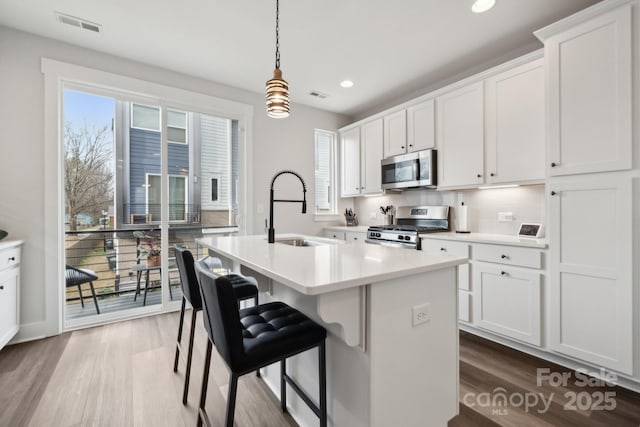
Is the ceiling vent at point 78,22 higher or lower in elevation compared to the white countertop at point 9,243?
higher

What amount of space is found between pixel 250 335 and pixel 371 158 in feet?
10.8

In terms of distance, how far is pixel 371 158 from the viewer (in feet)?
13.5

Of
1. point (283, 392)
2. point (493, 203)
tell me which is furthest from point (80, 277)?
point (493, 203)

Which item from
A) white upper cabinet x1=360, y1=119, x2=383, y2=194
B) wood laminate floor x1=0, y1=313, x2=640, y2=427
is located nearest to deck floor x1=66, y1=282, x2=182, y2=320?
wood laminate floor x1=0, y1=313, x2=640, y2=427

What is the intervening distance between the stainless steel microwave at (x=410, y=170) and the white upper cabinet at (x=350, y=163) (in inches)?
23.8

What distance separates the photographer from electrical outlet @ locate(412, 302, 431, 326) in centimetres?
129

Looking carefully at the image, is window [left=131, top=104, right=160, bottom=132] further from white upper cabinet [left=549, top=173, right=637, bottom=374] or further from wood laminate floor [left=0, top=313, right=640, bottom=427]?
white upper cabinet [left=549, top=173, right=637, bottom=374]

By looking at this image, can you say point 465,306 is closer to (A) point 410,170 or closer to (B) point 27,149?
(A) point 410,170

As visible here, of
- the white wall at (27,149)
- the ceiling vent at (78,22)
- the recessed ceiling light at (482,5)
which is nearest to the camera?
the recessed ceiling light at (482,5)

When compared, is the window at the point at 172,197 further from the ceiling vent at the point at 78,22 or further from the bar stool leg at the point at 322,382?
the bar stool leg at the point at 322,382

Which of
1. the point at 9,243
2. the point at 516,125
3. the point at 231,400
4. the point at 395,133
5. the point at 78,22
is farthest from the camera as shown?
the point at 395,133

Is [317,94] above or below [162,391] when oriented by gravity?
above

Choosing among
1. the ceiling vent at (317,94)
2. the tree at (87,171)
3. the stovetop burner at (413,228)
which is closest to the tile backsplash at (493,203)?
the stovetop burner at (413,228)

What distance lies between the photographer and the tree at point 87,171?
2.87 meters
